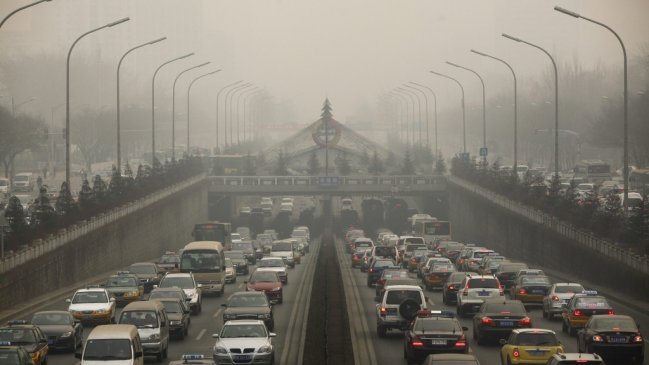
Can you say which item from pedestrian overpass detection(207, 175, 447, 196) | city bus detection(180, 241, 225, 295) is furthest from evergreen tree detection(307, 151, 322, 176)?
city bus detection(180, 241, 225, 295)

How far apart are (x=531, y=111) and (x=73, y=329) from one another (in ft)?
497

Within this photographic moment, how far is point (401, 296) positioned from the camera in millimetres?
38125

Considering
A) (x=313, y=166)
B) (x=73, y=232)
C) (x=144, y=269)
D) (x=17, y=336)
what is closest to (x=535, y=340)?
(x=17, y=336)

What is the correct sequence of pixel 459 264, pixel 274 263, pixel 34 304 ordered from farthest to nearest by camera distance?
1. pixel 459 264
2. pixel 274 263
3. pixel 34 304

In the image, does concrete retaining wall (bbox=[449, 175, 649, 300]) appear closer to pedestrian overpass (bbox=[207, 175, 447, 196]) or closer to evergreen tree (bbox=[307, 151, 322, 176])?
pedestrian overpass (bbox=[207, 175, 447, 196])

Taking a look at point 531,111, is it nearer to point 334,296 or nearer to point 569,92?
point 569,92

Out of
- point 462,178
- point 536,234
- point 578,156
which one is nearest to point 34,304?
point 536,234

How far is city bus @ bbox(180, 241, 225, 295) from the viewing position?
180ft

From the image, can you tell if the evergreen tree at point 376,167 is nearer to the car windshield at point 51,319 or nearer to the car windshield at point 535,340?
the car windshield at point 51,319

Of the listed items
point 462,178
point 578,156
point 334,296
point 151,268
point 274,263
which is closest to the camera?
point 334,296

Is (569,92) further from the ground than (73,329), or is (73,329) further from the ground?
(569,92)

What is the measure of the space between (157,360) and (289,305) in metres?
16.8

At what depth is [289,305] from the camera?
49625 mm

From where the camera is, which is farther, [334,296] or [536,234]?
[536,234]
